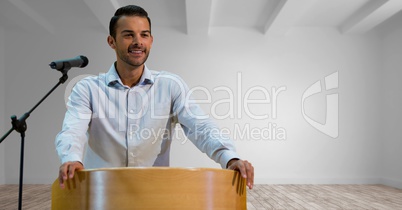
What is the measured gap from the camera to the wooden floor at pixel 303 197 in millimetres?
5227

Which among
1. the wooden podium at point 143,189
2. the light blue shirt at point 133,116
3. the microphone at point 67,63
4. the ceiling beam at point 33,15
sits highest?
the ceiling beam at point 33,15

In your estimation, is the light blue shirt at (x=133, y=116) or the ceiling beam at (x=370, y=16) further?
the ceiling beam at (x=370, y=16)

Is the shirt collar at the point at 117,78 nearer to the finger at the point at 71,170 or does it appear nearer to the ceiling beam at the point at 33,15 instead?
the finger at the point at 71,170

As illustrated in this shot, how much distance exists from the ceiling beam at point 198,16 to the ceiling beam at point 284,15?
3.51 ft

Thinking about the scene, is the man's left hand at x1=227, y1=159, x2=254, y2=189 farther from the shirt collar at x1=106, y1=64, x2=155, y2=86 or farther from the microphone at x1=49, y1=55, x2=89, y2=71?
the microphone at x1=49, y1=55, x2=89, y2=71

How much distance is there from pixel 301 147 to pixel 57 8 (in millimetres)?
4975

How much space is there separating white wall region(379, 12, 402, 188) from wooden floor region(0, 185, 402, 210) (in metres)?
0.46

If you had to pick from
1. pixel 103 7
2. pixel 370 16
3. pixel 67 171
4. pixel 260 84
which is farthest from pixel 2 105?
pixel 67 171

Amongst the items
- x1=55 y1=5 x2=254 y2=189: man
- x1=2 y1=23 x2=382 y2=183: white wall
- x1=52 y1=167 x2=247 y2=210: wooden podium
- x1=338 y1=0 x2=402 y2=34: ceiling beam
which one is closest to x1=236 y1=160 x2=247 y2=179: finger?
x1=52 y1=167 x2=247 y2=210: wooden podium

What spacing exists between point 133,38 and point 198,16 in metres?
5.39

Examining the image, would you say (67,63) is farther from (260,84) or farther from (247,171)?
(260,84)

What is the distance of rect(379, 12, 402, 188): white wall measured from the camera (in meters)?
7.61

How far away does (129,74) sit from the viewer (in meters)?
1.81

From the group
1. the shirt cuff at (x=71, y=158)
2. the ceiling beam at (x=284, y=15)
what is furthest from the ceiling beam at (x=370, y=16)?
the shirt cuff at (x=71, y=158)
